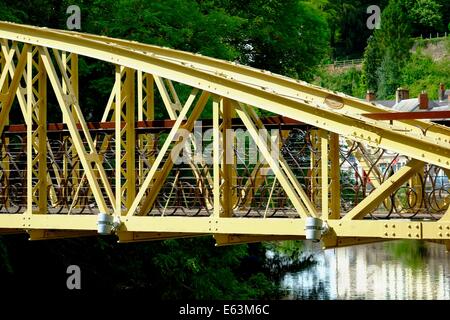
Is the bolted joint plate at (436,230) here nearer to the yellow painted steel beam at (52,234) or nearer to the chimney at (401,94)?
the yellow painted steel beam at (52,234)

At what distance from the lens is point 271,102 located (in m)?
14.0

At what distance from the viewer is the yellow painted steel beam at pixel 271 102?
1294cm

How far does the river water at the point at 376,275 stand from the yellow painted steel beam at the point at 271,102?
62.6 ft

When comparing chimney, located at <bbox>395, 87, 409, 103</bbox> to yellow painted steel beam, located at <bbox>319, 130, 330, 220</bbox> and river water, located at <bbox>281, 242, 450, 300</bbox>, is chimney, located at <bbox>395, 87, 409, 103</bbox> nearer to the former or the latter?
river water, located at <bbox>281, 242, 450, 300</bbox>

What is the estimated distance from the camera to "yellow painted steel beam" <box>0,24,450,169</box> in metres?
12.9

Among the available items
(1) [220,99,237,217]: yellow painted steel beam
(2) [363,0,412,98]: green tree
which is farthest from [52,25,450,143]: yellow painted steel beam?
(2) [363,0,412,98]: green tree

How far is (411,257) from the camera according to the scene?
4606 centimetres

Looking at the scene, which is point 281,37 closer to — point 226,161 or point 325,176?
point 226,161

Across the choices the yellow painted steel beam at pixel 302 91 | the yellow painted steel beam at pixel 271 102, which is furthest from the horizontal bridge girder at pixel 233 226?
the yellow painted steel beam at pixel 302 91

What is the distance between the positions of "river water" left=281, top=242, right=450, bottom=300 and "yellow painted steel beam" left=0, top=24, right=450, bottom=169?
19.1 m

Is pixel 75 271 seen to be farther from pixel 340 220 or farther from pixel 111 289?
pixel 340 220

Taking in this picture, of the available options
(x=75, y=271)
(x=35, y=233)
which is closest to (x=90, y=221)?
(x=35, y=233)

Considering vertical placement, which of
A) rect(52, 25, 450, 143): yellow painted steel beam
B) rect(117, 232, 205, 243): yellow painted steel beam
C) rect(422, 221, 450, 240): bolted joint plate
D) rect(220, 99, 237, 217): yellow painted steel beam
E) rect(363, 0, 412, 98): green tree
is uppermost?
rect(363, 0, 412, 98): green tree
